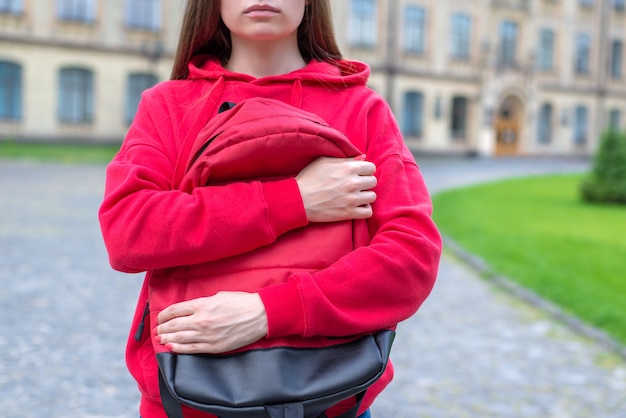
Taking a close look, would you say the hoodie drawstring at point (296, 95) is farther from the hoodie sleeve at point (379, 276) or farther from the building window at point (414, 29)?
the building window at point (414, 29)

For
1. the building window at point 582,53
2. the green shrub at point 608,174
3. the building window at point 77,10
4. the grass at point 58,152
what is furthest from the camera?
the building window at point 582,53

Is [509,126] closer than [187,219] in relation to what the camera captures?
No

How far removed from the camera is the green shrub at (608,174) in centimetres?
1595

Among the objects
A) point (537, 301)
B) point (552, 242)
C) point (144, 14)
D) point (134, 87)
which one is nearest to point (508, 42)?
point (144, 14)

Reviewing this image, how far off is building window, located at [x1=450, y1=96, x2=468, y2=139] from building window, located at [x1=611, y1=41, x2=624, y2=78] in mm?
12127

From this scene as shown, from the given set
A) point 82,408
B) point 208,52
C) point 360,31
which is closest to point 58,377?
point 82,408

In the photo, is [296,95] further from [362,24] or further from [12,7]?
[362,24]

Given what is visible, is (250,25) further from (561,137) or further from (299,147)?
(561,137)

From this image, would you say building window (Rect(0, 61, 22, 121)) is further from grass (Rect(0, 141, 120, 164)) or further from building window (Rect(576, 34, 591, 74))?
building window (Rect(576, 34, 591, 74))

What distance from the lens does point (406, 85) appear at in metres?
34.7

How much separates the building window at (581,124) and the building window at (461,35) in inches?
357

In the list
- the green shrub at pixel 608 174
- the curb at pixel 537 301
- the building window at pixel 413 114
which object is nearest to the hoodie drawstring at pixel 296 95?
the curb at pixel 537 301

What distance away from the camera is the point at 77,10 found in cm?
2762

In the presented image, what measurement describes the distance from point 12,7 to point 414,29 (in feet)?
61.2
